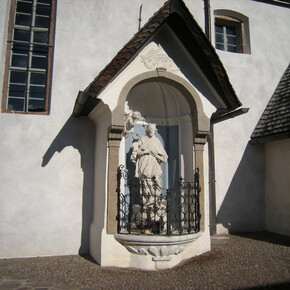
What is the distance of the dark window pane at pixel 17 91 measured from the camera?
7.34 meters

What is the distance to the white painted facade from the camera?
260 inches

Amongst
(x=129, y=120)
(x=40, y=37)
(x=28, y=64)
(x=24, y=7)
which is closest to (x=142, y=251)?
(x=129, y=120)

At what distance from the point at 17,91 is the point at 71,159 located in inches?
83.0

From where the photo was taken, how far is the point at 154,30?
591 centimetres

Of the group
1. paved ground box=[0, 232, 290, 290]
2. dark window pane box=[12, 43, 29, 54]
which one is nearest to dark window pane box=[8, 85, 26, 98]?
→ dark window pane box=[12, 43, 29, 54]

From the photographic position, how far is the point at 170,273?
5.34m

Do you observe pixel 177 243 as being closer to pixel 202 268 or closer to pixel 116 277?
pixel 202 268

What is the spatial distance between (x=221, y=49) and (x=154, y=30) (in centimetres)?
449

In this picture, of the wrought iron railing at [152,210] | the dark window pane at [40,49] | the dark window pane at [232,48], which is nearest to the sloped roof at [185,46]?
the wrought iron railing at [152,210]

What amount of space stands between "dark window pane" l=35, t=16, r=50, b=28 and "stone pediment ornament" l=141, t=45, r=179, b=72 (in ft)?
10.1

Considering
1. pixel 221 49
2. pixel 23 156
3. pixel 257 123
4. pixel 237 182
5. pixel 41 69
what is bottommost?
pixel 237 182

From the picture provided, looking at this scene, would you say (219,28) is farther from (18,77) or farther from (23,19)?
(18,77)

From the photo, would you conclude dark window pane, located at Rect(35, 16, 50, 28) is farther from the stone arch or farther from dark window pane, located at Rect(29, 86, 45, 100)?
the stone arch

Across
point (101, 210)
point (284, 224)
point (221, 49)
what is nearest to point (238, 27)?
point (221, 49)
